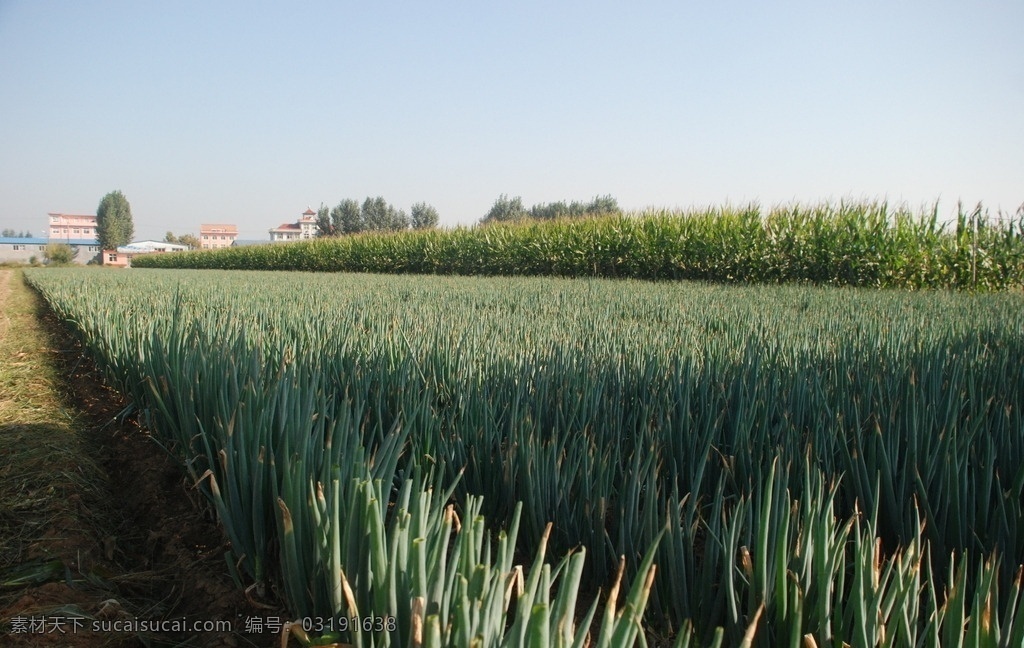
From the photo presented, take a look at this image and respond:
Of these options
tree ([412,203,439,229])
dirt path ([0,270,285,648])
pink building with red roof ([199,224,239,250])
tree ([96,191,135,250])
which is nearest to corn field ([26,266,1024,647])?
dirt path ([0,270,285,648])

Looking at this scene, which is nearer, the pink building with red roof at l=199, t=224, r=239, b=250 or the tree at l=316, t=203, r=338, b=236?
the tree at l=316, t=203, r=338, b=236

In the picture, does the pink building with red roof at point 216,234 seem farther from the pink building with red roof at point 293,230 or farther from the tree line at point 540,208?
the tree line at point 540,208

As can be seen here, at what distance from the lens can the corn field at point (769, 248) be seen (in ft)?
33.6

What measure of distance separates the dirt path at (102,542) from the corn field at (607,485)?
134 mm

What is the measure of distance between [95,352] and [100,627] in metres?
2.97

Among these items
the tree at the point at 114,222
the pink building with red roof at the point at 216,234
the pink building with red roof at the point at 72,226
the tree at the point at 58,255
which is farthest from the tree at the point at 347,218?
the pink building with red roof at the point at 72,226

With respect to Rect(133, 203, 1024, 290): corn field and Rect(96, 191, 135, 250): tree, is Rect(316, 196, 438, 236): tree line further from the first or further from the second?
Rect(133, 203, 1024, 290): corn field

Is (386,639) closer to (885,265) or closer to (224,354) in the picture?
(224,354)

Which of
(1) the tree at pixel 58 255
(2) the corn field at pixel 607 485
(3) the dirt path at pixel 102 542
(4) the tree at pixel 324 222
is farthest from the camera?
(4) the tree at pixel 324 222

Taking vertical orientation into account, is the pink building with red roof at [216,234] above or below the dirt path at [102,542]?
above

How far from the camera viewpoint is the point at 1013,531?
1312 mm

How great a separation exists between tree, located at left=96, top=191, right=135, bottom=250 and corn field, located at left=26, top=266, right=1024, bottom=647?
319ft

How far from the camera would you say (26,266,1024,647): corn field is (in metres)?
0.87

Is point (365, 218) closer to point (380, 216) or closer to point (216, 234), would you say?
point (380, 216)
